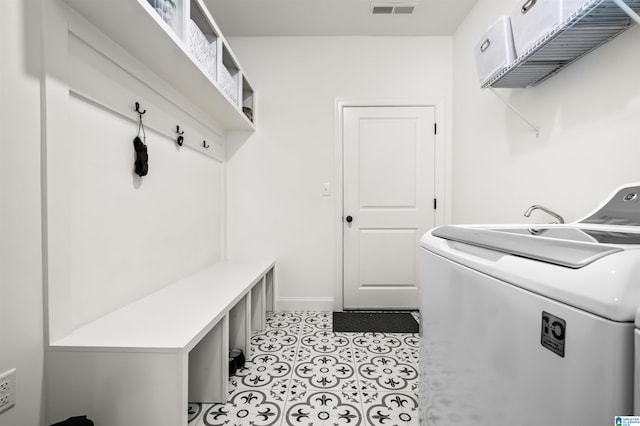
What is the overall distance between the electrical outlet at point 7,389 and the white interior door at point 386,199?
2148 mm

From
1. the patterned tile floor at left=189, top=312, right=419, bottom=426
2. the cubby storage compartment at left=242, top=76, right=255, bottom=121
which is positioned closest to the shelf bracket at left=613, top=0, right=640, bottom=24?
the patterned tile floor at left=189, top=312, right=419, bottom=426

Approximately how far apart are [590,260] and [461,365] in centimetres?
42

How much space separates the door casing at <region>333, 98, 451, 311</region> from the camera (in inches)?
104

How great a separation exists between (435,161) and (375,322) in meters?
1.53

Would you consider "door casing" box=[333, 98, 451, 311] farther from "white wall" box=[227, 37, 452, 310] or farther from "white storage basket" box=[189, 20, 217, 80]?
"white storage basket" box=[189, 20, 217, 80]

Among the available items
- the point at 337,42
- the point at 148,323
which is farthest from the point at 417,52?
the point at 148,323

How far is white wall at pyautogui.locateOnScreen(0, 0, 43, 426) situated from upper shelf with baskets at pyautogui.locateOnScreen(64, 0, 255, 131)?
0.24m

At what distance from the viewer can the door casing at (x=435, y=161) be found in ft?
8.68

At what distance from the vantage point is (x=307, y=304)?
2.68 meters

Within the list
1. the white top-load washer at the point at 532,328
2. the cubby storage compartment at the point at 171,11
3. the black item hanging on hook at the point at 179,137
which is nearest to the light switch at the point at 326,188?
the black item hanging on hook at the point at 179,137

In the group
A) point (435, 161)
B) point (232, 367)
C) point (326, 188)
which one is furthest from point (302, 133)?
point (232, 367)

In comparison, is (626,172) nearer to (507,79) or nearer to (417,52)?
(507,79)

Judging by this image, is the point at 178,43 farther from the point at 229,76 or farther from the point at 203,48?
the point at 229,76

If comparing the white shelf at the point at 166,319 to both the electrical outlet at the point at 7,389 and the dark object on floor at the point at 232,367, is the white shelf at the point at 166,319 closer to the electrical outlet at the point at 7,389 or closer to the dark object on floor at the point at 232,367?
the electrical outlet at the point at 7,389
